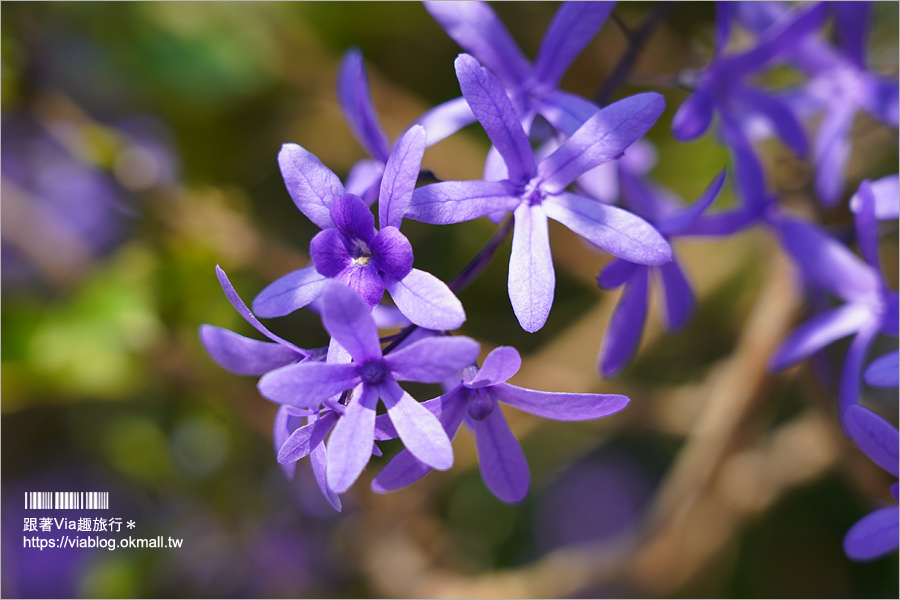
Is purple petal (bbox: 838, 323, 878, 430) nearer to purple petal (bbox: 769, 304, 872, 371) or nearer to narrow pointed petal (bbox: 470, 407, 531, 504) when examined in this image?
purple petal (bbox: 769, 304, 872, 371)

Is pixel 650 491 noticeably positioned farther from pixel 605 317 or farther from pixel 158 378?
pixel 158 378

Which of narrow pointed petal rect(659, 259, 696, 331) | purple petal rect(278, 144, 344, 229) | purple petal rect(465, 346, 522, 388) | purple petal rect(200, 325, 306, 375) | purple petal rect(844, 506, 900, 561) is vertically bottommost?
purple petal rect(844, 506, 900, 561)

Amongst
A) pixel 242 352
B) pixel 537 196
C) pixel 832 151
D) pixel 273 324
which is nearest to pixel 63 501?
pixel 273 324

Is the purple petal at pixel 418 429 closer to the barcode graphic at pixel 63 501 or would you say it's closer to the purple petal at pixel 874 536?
the purple petal at pixel 874 536

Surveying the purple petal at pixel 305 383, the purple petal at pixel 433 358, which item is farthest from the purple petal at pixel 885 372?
the purple petal at pixel 305 383

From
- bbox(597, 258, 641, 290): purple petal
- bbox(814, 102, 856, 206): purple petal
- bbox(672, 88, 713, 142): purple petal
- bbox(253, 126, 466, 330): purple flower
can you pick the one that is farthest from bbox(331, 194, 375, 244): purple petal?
bbox(814, 102, 856, 206): purple petal

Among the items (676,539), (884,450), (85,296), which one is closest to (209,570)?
(85,296)
